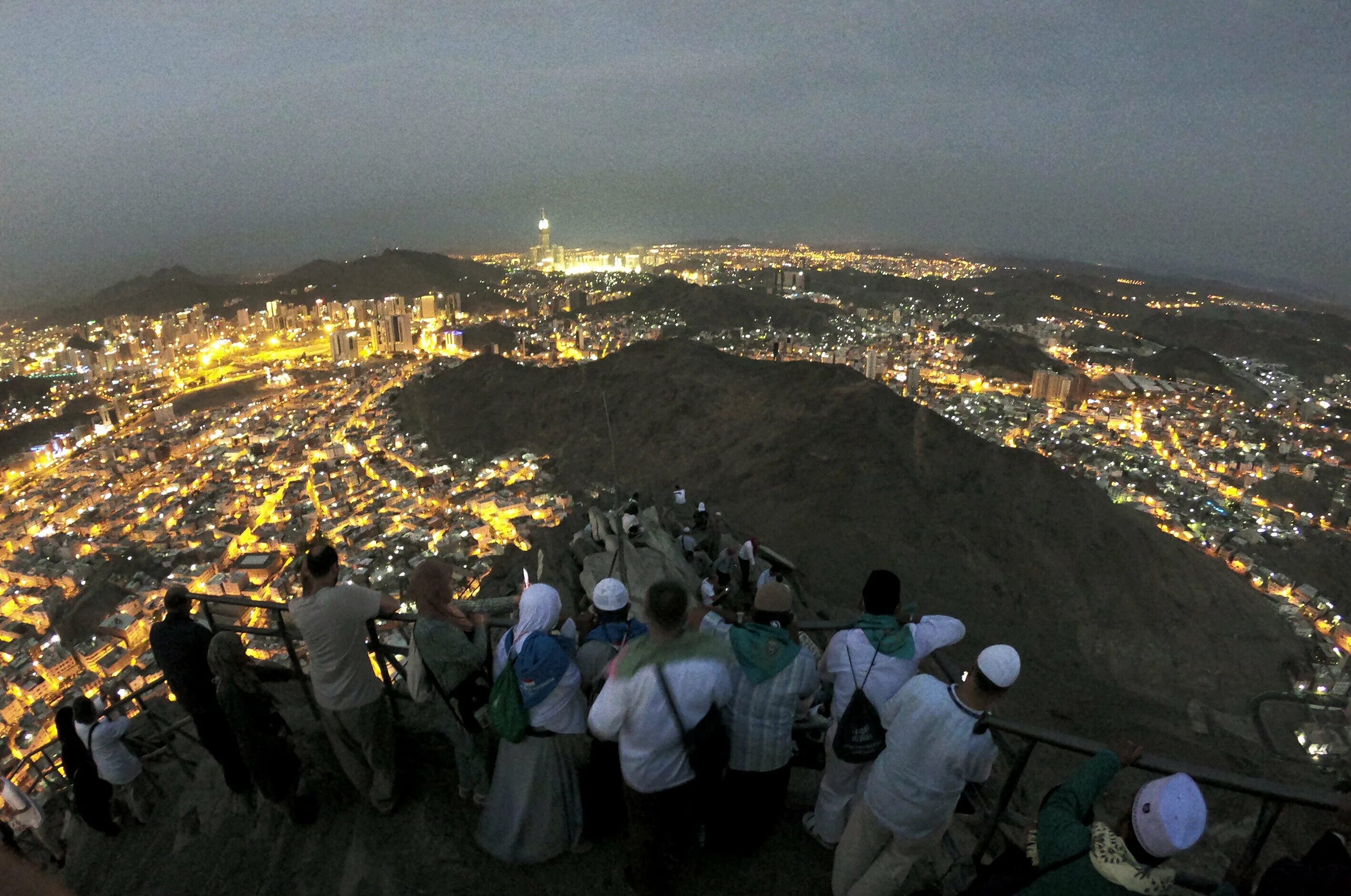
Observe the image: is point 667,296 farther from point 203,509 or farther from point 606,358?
point 203,509

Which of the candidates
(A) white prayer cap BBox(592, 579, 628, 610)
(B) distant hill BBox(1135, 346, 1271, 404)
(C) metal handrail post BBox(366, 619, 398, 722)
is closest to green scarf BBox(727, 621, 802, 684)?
(A) white prayer cap BBox(592, 579, 628, 610)

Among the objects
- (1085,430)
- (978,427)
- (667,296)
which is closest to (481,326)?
(667,296)

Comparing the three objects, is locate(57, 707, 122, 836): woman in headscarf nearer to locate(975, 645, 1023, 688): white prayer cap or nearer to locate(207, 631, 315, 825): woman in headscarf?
locate(207, 631, 315, 825): woman in headscarf

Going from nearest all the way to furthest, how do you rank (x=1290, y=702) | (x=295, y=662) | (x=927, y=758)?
(x=927, y=758) → (x=295, y=662) → (x=1290, y=702)

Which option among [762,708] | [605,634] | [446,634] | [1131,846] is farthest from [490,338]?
[1131,846]

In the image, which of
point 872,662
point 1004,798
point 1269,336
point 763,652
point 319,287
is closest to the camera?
point 1004,798

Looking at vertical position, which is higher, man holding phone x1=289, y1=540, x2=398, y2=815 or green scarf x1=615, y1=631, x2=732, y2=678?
green scarf x1=615, y1=631, x2=732, y2=678

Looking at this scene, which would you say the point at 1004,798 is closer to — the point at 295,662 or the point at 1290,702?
the point at 295,662
